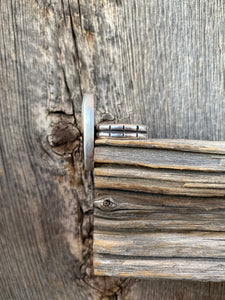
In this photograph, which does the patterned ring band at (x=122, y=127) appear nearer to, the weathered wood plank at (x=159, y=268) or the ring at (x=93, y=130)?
the ring at (x=93, y=130)

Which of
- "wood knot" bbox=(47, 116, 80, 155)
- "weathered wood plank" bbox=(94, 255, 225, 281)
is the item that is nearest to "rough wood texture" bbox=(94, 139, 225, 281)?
"weathered wood plank" bbox=(94, 255, 225, 281)

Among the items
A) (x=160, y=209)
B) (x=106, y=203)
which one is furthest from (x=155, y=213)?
(x=106, y=203)

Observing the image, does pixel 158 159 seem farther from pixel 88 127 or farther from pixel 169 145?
pixel 88 127

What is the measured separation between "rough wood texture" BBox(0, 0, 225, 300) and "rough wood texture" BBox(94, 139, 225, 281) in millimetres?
145

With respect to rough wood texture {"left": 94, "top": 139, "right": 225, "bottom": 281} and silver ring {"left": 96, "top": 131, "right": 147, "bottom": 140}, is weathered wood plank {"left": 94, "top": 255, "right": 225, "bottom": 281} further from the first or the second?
silver ring {"left": 96, "top": 131, "right": 147, "bottom": 140}

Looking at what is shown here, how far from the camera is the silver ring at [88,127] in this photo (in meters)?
0.63

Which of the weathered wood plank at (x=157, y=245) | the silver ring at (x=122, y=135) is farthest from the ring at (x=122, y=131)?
the weathered wood plank at (x=157, y=245)

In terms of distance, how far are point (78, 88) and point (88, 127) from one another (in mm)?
169

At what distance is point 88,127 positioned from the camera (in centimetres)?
64

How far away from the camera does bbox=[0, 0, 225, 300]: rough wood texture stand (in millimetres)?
733

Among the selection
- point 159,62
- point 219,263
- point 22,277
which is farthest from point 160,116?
point 22,277

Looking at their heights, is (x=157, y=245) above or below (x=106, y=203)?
below

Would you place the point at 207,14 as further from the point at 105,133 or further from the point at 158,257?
the point at 158,257

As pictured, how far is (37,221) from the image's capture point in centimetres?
80
